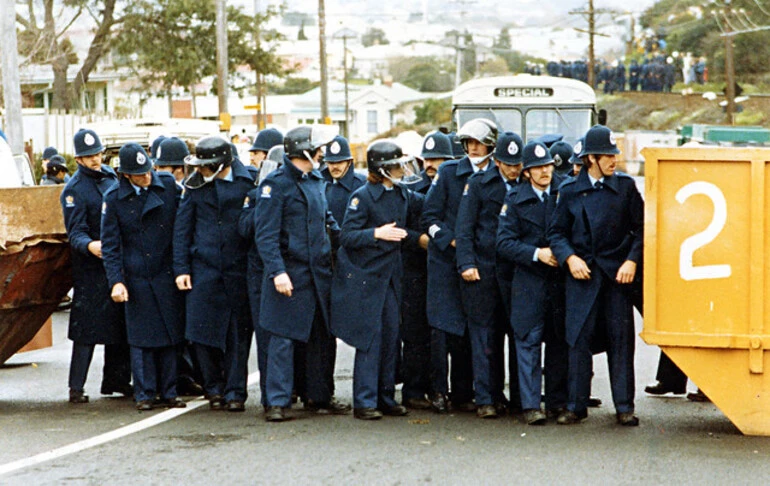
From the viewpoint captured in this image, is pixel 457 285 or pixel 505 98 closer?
pixel 457 285

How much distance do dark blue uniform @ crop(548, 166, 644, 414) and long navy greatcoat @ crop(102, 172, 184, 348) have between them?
2.96 meters

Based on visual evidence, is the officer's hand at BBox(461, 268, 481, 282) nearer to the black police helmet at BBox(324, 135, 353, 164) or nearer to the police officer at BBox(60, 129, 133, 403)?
the black police helmet at BBox(324, 135, 353, 164)

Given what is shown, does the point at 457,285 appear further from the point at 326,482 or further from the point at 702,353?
the point at 326,482

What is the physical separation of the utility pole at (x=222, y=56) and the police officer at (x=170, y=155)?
72.5 feet

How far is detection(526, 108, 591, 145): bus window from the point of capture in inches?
805

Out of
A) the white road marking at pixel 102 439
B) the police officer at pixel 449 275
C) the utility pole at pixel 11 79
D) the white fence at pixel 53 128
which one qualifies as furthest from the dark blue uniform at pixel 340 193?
the white fence at pixel 53 128

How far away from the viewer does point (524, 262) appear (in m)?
9.42

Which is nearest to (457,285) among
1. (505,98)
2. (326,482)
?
(326,482)

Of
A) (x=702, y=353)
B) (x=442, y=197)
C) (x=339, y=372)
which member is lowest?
(x=339, y=372)

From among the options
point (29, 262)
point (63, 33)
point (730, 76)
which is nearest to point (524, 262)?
point (29, 262)

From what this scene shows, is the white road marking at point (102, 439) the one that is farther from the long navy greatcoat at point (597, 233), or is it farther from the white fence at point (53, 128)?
the white fence at point (53, 128)

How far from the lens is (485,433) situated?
9039mm

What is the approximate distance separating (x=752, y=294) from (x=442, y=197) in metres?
2.56

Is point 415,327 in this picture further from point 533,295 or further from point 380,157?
point 380,157
